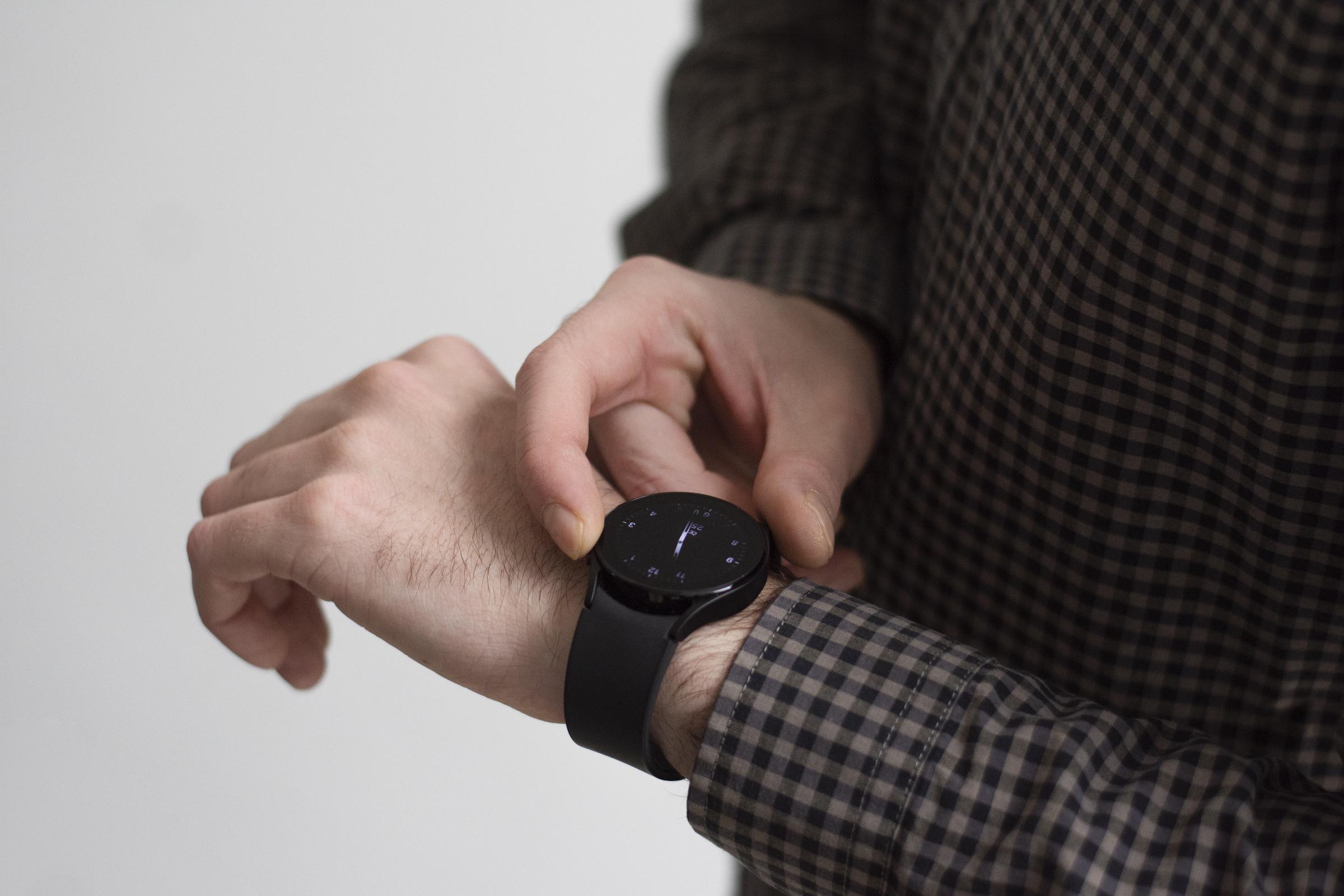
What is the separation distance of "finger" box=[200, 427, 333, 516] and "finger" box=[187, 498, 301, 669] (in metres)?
0.03

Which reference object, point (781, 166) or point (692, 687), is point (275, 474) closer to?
point (692, 687)

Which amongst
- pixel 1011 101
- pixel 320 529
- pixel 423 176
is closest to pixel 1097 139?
pixel 1011 101

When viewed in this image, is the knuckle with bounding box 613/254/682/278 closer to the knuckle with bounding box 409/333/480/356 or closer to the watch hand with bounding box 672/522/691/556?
the knuckle with bounding box 409/333/480/356

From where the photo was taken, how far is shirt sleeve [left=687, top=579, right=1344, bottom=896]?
0.69 metres

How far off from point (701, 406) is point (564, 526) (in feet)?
1.19

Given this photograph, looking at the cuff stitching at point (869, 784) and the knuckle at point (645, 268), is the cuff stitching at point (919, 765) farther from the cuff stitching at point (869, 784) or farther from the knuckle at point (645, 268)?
the knuckle at point (645, 268)

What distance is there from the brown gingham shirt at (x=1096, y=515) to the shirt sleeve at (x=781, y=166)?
0.17 metres

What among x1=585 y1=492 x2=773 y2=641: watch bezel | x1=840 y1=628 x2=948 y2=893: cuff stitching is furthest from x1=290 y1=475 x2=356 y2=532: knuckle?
x1=840 y1=628 x2=948 y2=893: cuff stitching

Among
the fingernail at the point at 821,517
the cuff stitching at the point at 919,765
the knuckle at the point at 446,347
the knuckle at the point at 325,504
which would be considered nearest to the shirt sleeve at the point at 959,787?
the cuff stitching at the point at 919,765

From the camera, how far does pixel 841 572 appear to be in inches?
44.0

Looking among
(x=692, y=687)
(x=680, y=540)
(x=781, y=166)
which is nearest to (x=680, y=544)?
(x=680, y=540)

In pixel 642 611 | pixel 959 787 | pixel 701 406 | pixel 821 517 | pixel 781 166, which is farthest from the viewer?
pixel 781 166

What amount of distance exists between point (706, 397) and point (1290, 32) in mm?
626

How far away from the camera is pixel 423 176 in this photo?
211cm
